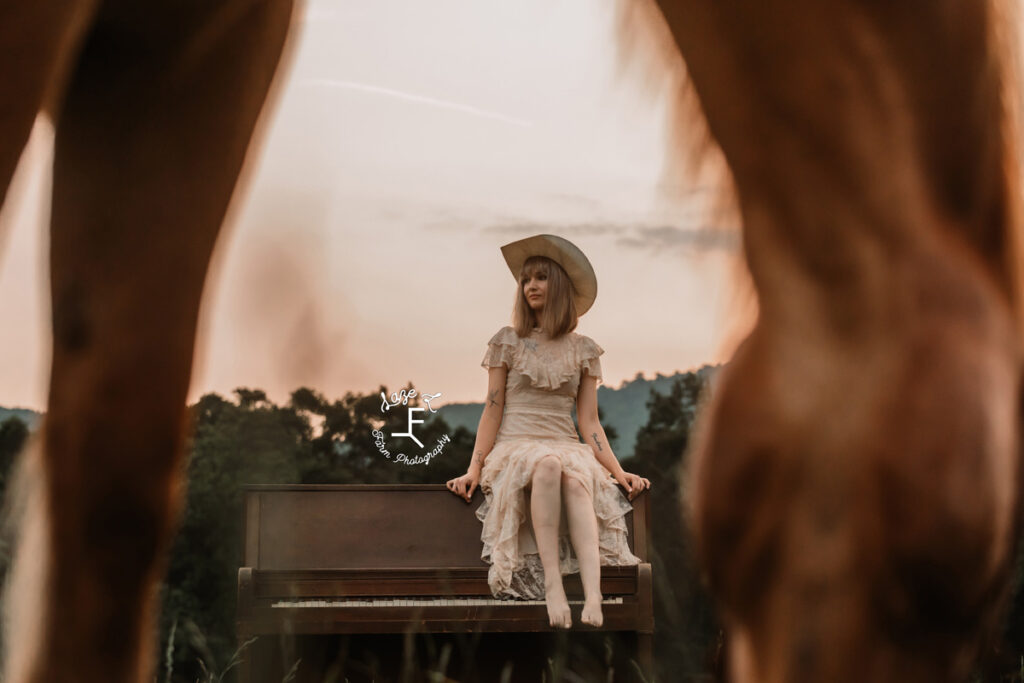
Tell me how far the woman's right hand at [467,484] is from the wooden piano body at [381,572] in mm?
295

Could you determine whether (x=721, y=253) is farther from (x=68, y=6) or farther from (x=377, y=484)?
(x=377, y=484)

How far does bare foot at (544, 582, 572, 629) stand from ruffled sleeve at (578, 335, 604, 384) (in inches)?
32.5

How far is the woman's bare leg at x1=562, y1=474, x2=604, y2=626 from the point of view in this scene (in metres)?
3.52

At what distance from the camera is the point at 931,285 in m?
0.23

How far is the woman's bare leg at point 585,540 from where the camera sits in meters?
3.52

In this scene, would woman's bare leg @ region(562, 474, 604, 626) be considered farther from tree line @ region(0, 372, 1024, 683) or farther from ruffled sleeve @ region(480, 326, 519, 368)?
ruffled sleeve @ region(480, 326, 519, 368)

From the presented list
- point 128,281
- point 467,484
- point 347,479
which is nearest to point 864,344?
point 128,281

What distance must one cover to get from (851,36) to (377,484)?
453cm

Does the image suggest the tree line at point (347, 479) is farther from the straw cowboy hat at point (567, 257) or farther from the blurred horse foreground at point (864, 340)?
the blurred horse foreground at point (864, 340)

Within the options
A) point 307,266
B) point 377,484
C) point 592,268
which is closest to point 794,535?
point 307,266

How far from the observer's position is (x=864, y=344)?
23cm

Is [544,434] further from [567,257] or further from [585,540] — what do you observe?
[567,257]

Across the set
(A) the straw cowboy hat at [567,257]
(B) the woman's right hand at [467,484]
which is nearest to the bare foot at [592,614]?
(B) the woman's right hand at [467,484]

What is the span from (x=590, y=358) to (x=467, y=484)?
888 mm
